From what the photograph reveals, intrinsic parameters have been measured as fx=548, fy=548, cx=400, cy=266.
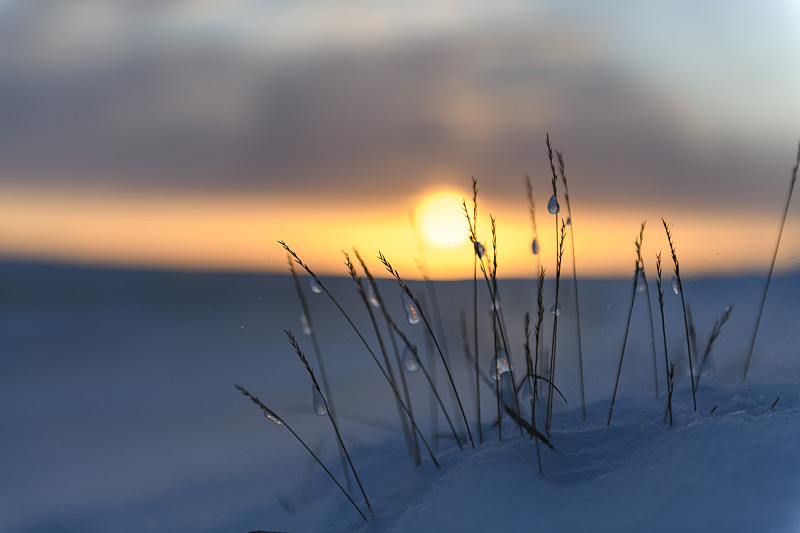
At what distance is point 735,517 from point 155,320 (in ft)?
12.5

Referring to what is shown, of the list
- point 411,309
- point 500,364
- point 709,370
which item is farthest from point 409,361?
point 709,370

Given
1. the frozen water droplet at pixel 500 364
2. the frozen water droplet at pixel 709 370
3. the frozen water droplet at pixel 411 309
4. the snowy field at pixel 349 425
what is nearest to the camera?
the snowy field at pixel 349 425

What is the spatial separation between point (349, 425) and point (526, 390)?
832 millimetres

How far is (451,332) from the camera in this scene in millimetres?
2420

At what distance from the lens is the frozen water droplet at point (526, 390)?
5.27ft

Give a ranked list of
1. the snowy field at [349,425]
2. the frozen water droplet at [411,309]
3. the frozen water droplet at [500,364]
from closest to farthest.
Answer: the snowy field at [349,425], the frozen water droplet at [500,364], the frozen water droplet at [411,309]

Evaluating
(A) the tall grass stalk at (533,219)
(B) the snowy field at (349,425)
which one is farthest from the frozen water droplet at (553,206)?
(B) the snowy field at (349,425)

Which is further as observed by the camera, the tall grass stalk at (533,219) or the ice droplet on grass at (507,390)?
the tall grass stalk at (533,219)

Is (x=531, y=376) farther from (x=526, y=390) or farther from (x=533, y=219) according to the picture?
(x=533, y=219)

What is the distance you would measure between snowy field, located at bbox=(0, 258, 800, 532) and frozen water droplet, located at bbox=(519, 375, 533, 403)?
10 centimetres

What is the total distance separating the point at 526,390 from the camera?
1.63m

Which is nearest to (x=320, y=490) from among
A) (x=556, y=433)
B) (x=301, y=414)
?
(x=301, y=414)

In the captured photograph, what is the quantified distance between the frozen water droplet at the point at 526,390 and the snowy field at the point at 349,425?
4.1 inches

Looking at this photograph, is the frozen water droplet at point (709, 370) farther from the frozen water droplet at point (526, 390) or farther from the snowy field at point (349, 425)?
the frozen water droplet at point (526, 390)
